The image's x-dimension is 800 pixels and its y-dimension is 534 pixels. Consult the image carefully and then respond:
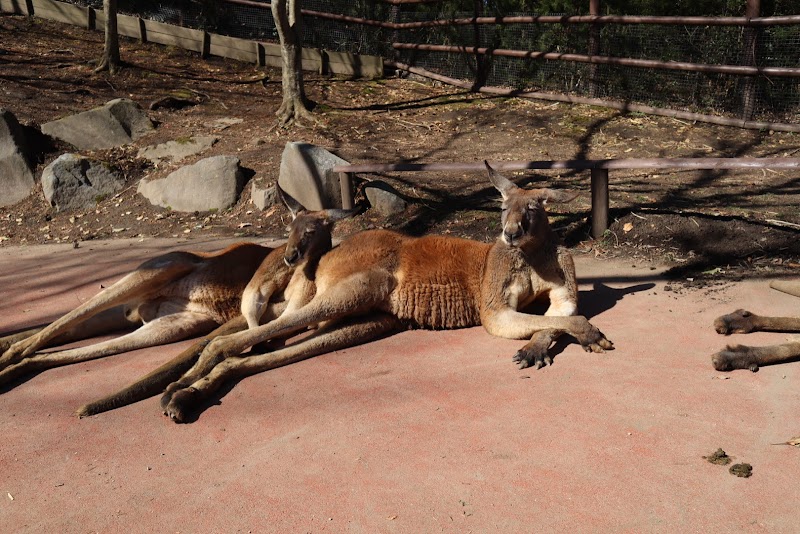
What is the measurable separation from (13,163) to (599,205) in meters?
8.19

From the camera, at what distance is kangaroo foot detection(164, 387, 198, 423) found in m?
4.11

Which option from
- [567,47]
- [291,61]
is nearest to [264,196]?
[291,61]

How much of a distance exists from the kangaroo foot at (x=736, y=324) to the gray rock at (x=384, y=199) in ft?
14.4

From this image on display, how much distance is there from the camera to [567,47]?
13.3 m

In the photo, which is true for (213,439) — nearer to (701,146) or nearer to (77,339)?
(77,339)

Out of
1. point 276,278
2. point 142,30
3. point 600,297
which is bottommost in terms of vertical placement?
point 600,297

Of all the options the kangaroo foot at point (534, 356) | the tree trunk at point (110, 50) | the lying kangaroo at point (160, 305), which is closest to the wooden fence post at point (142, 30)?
the tree trunk at point (110, 50)

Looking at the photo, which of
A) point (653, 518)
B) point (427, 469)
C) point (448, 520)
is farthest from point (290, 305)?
point (653, 518)

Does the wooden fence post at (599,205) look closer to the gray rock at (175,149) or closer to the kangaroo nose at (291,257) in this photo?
the kangaroo nose at (291,257)

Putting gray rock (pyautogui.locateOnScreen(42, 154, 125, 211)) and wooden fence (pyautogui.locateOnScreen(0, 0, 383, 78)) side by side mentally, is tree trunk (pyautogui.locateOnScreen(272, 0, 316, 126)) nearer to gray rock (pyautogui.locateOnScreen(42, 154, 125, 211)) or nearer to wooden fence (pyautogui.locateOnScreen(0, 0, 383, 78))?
gray rock (pyautogui.locateOnScreen(42, 154, 125, 211))

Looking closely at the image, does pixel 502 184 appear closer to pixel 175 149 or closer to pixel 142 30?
pixel 175 149

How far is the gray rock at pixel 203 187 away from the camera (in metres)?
9.69

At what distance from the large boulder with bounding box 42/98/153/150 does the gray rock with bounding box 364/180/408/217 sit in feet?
16.2

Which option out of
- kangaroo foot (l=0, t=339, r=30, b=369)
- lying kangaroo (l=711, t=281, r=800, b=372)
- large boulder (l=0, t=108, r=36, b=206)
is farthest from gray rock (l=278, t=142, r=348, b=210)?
lying kangaroo (l=711, t=281, r=800, b=372)
